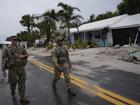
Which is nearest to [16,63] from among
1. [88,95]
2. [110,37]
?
[88,95]

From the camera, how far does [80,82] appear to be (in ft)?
31.6

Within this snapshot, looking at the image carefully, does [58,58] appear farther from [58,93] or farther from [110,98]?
[110,98]

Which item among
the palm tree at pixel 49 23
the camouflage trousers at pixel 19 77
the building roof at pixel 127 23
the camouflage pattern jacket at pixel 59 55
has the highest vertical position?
the palm tree at pixel 49 23

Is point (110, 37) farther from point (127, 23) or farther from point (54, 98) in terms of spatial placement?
point (54, 98)

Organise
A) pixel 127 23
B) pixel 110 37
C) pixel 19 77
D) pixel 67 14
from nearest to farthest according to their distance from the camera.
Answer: pixel 19 77
pixel 127 23
pixel 110 37
pixel 67 14

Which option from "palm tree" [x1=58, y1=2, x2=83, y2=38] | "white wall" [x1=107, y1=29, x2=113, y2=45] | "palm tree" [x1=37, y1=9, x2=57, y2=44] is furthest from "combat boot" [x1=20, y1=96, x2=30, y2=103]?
"palm tree" [x1=37, y1=9, x2=57, y2=44]

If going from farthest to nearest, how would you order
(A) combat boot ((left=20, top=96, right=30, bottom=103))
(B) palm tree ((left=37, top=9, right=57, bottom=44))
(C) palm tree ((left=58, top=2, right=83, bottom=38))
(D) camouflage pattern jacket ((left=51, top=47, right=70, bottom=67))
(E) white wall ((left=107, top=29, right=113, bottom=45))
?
(B) palm tree ((left=37, top=9, right=57, bottom=44)) → (C) palm tree ((left=58, top=2, right=83, bottom=38)) → (E) white wall ((left=107, top=29, right=113, bottom=45)) → (D) camouflage pattern jacket ((left=51, top=47, right=70, bottom=67)) → (A) combat boot ((left=20, top=96, right=30, bottom=103))

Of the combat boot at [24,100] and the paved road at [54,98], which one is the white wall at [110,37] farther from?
the combat boot at [24,100]

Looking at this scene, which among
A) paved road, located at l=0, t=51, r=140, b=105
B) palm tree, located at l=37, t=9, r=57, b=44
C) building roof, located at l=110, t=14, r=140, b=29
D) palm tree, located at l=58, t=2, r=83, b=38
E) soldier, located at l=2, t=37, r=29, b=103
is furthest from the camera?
palm tree, located at l=37, t=9, r=57, b=44

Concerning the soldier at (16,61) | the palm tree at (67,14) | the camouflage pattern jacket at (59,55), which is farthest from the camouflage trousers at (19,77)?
the palm tree at (67,14)

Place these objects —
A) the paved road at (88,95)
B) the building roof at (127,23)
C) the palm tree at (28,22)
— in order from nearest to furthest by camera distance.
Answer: the paved road at (88,95)
the building roof at (127,23)
the palm tree at (28,22)

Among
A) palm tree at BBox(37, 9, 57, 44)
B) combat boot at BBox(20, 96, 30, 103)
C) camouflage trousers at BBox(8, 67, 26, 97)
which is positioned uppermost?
palm tree at BBox(37, 9, 57, 44)

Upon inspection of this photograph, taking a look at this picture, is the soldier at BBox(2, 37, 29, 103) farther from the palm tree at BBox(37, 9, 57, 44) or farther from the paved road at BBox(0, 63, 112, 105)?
the palm tree at BBox(37, 9, 57, 44)

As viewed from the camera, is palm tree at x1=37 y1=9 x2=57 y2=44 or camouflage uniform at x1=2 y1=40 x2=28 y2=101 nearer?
camouflage uniform at x1=2 y1=40 x2=28 y2=101
